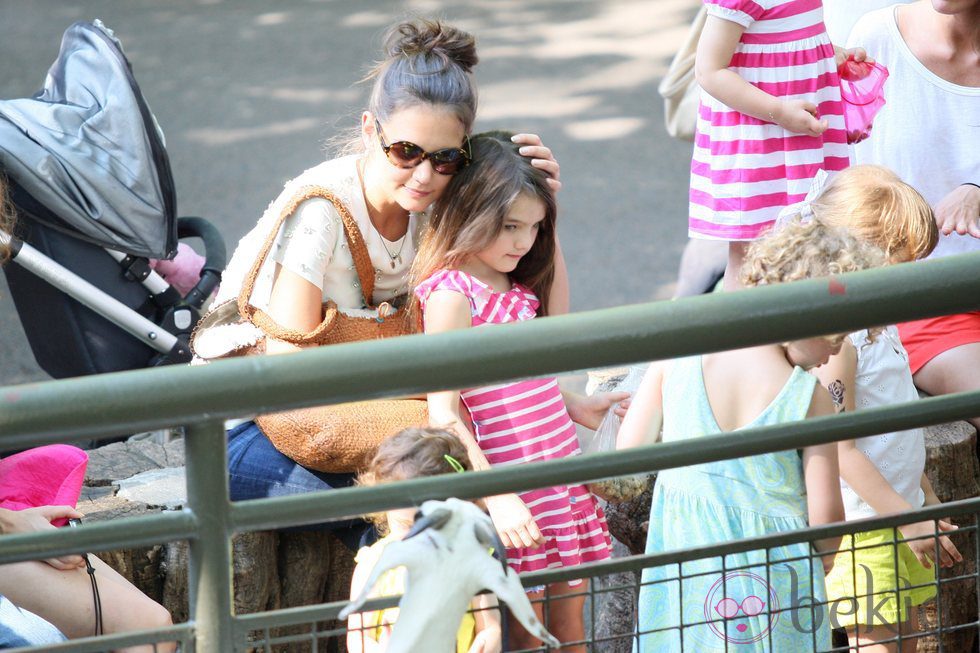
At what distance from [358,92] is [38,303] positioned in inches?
135

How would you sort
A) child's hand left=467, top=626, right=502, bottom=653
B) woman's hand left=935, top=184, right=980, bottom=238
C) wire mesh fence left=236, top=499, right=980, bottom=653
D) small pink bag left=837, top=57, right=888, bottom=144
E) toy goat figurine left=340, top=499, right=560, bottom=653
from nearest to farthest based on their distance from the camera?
toy goat figurine left=340, top=499, right=560, bottom=653 → wire mesh fence left=236, top=499, right=980, bottom=653 → child's hand left=467, top=626, right=502, bottom=653 → woman's hand left=935, top=184, right=980, bottom=238 → small pink bag left=837, top=57, right=888, bottom=144

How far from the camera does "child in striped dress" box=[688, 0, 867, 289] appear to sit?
3066 millimetres

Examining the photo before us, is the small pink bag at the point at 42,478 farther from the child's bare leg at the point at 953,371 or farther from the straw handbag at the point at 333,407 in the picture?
the child's bare leg at the point at 953,371

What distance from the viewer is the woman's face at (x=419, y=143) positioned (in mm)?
2479

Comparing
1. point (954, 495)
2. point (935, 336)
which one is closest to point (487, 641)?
point (954, 495)

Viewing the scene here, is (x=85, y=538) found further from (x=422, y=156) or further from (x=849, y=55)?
(x=849, y=55)

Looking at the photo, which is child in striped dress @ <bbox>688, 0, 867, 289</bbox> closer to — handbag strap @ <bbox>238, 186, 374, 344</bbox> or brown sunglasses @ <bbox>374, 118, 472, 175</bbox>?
brown sunglasses @ <bbox>374, 118, 472, 175</bbox>

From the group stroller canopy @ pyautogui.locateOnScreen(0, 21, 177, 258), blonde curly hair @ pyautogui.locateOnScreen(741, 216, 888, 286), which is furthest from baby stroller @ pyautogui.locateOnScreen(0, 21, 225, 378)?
blonde curly hair @ pyautogui.locateOnScreen(741, 216, 888, 286)

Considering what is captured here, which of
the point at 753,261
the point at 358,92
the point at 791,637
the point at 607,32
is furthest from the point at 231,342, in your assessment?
the point at 607,32

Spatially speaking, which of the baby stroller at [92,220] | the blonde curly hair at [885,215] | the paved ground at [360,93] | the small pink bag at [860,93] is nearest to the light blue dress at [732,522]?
the blonde curly hair at [885,215]

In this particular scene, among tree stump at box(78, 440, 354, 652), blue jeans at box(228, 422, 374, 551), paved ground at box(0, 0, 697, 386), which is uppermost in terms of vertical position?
paved ground at box(0, 0, 697, 386)

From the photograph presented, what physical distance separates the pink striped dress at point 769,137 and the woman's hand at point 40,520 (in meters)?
1.66

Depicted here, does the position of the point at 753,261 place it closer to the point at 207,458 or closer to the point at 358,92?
the point at 207,458

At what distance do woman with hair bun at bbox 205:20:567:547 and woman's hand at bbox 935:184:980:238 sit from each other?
1.06 metres
